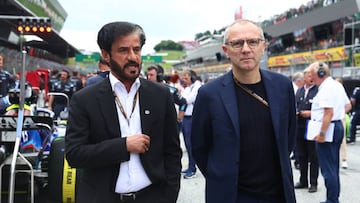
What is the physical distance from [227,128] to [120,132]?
0.64 metres

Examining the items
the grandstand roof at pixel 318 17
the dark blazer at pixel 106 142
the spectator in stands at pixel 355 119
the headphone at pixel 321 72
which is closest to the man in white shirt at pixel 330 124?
the headphone at pixel 321 72

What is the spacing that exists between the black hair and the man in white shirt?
3.56 m

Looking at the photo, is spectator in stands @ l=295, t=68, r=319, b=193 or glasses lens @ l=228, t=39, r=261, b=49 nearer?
glasses lens @ l=228, t=39, r=261, b=49

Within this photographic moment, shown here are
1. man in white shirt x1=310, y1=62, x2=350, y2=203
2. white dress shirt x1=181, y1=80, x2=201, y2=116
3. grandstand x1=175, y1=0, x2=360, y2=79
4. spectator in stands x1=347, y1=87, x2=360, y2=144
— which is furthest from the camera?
grandstand x1=175, y1=0, x2=360, y2=79

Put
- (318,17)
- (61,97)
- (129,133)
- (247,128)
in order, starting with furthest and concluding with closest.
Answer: (318,17) → (61,97) → (247,128) → (129,133)

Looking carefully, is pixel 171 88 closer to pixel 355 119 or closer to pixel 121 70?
pixel 121 70

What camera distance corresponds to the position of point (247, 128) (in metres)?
2.67

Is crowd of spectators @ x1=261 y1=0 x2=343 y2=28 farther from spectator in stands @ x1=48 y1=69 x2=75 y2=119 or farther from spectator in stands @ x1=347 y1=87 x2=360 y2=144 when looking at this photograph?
spectator in stands @ x1=48 y1=69 x2=75 y2=119

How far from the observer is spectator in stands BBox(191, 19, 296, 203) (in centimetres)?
268

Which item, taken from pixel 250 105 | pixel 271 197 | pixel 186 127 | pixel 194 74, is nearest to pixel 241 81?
pixel 250 105

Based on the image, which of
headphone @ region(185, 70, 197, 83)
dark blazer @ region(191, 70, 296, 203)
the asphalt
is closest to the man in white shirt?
the asphalt

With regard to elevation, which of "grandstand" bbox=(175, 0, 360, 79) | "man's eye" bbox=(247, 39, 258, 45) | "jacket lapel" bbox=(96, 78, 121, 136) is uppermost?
"grandstand" bbox=(175, 0, 360, 79)

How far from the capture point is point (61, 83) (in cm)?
1242

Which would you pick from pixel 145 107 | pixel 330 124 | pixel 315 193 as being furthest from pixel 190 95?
pixel 145 107
